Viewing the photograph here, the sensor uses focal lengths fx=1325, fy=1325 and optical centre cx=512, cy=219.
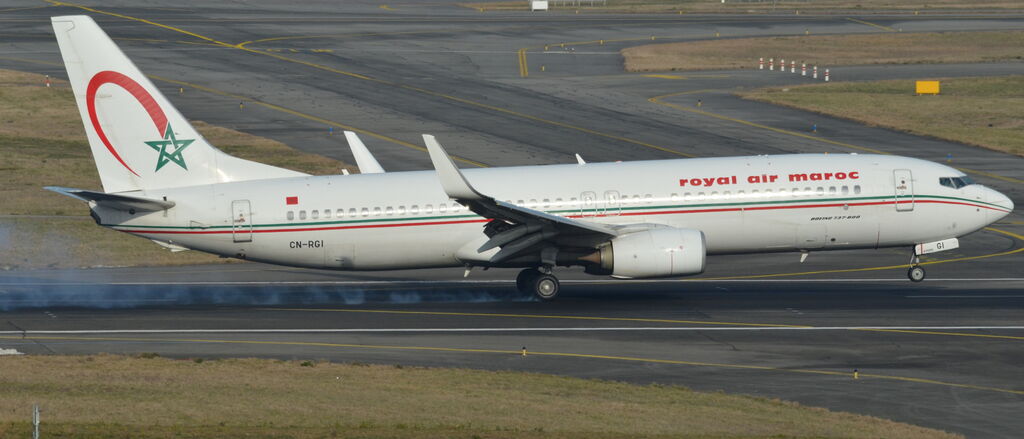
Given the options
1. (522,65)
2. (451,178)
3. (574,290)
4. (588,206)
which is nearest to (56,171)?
(574,290)

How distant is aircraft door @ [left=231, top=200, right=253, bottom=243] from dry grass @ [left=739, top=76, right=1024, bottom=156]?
49635 millimetres

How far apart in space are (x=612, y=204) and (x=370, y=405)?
1525 centimetres

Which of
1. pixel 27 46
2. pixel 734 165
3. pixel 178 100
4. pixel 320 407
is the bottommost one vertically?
pixel 320 407

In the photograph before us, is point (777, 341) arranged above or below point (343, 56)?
below

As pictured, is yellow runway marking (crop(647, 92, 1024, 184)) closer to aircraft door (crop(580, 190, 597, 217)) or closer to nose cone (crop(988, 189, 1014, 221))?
nose cone (crop(988, 189, 1014, 221))

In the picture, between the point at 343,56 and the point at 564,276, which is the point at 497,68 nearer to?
the point at 343,56

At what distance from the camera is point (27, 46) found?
340ft

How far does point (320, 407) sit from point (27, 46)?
83.7 metres

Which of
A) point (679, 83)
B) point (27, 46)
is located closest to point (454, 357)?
point (679, 83)

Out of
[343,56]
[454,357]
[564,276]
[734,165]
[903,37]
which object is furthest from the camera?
[903,37]

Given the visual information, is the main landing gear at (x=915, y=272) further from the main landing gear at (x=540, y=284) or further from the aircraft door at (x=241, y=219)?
the aircraft door at (x=241, y=219)

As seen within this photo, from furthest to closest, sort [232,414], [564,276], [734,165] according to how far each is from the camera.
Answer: [564,276] < [734,165] < [232,414]

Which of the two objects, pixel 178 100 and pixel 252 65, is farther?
pixel 252 65

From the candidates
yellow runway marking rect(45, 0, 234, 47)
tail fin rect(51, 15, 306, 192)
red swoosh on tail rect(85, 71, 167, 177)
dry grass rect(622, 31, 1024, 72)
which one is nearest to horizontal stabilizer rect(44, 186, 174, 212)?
tail fin rect(51, 15, 306, 192)
